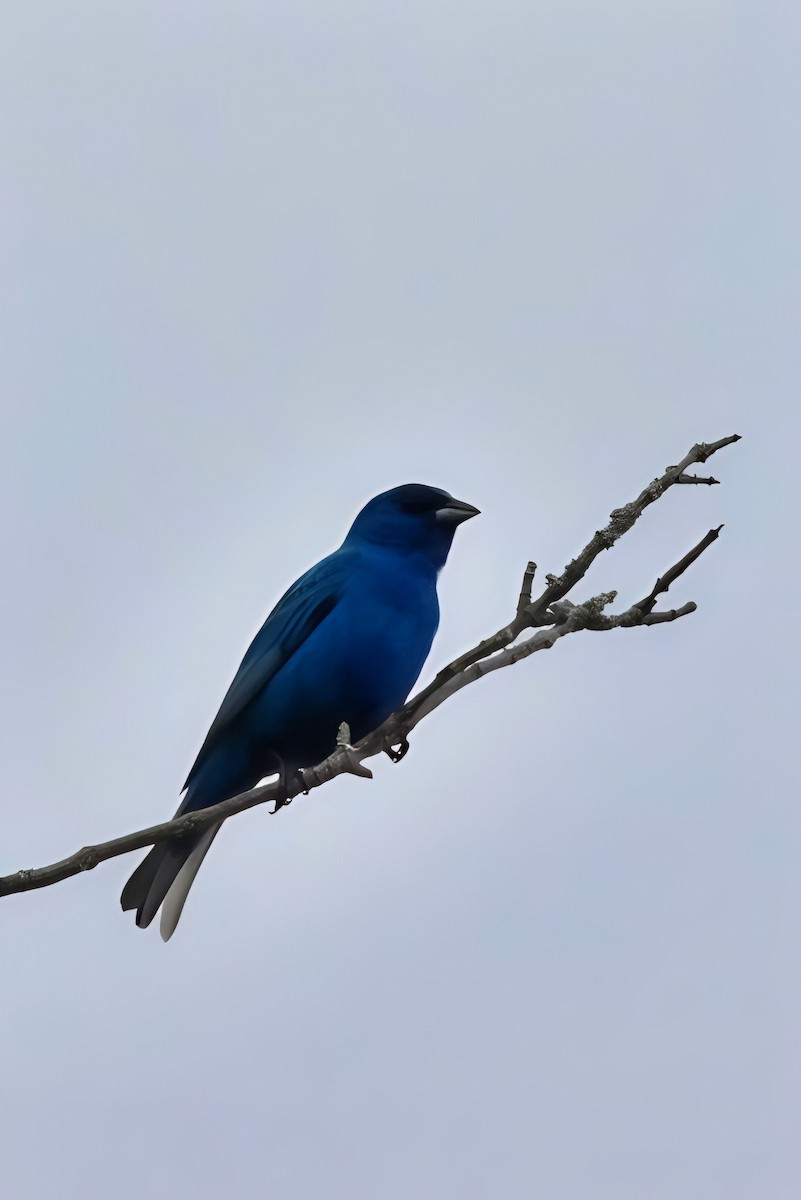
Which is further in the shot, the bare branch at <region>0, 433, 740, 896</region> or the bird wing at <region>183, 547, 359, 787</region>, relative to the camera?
the bird wing at <region>183, 547, 359, 787</region>

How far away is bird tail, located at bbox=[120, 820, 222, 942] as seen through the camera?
682cm

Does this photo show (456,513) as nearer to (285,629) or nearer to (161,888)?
(285,629)

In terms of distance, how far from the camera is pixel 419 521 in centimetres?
767

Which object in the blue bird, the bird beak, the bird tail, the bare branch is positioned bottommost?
the bare branch

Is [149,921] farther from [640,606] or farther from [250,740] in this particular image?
[640,606]

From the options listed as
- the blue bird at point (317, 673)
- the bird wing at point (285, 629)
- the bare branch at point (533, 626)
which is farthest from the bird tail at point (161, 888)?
the bare branch at point (533, 626)

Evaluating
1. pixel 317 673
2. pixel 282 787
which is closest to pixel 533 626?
pixel 282 787

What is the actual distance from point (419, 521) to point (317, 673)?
116cm

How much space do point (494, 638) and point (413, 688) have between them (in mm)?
2464

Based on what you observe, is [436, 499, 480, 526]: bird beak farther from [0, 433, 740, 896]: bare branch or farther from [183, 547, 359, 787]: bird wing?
[0, 433, 740, 896]: bare branch

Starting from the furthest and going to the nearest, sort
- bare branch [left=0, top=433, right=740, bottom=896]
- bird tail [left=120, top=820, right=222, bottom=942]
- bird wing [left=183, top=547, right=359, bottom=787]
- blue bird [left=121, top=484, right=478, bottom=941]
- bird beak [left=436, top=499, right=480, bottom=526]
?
1. bird beak [left=436, top=499, right=480, bottom=526]
2. bird wing [left=183, top=547, right=359, bottom=787]
3. blue bird [left=121, top=484, right=478, bottom=941]
4. bird tail [left=120, top=820, right=222, bottom=942]
5. bare branch [left=0, top=433, right=740, bottom=896]

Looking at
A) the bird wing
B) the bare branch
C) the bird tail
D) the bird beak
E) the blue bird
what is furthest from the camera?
the bird beak

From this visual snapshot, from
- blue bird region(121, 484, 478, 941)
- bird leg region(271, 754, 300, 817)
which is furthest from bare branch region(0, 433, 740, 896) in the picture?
blue bird region(121, 484, 478, 941)

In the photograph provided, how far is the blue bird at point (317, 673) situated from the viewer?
6.94 metres
